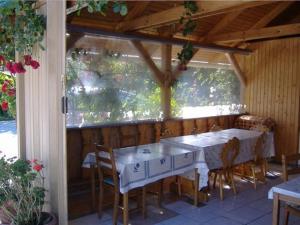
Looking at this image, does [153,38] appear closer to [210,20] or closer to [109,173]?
[210,20]

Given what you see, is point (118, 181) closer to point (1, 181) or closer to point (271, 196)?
point (1, 181)

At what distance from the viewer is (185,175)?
4.05 m

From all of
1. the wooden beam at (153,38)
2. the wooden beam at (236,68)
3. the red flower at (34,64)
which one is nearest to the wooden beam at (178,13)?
the wooden beam at (153,38)

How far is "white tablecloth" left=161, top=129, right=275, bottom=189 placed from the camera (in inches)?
150

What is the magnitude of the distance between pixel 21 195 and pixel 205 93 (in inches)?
177

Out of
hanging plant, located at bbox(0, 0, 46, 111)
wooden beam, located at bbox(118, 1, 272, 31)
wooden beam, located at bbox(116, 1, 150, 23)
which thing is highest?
wooden beam, located at bbox(116, 1, 150, 23)

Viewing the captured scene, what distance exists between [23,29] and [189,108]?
378cm

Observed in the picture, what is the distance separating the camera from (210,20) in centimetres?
570

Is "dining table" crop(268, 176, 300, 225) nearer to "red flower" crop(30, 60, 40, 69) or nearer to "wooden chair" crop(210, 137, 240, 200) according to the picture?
"wooden chair" crop(210, 137, 240, 200)

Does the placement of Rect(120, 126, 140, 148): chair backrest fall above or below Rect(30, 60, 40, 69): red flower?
Result: below

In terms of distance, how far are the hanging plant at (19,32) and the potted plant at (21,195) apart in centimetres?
69

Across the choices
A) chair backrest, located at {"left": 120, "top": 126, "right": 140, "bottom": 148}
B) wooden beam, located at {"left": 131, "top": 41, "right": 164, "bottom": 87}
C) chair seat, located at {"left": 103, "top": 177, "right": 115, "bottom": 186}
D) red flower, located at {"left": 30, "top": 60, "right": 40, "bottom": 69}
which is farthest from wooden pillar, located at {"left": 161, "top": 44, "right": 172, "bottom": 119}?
red flower, located at {"left": 30, "top": 60, "right": 40, "bottom": 69}

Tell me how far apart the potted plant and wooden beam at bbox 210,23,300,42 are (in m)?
4.28

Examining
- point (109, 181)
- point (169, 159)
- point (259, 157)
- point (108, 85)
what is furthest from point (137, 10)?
point (259, 157)
